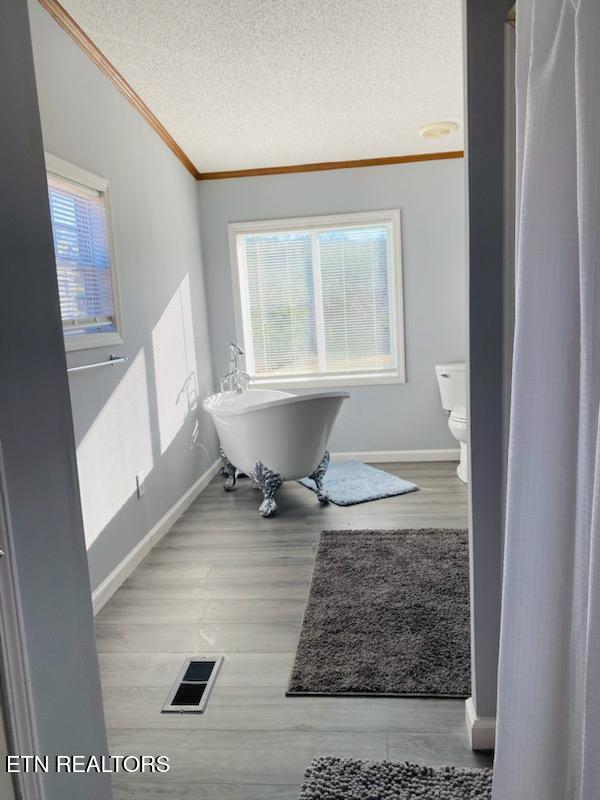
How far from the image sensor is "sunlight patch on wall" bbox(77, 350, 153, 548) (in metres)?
2.73

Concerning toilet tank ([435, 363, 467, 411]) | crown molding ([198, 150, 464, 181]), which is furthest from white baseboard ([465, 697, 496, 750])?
crown molding ([198, 150, 464, 181])

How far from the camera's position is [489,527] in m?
1.66

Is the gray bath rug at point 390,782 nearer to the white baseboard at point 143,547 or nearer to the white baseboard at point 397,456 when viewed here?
the white baseboard at point 143,547

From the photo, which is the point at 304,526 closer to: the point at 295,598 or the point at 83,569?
the point at 295,598

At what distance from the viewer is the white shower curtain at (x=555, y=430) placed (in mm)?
830

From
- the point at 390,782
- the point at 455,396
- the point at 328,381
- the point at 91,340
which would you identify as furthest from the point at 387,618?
the point at 328,381

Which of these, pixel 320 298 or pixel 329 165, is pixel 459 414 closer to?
pixel 320 298

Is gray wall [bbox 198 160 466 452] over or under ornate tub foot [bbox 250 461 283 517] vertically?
over

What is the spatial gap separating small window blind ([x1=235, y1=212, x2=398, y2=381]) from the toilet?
0.47m

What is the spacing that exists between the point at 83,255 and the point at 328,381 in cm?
263

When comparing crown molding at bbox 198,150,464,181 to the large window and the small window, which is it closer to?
the large window

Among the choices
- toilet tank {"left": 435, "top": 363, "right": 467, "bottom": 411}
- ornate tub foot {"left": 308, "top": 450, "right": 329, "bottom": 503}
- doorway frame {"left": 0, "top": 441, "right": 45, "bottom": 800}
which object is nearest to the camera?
doorway frame {"left": 0, "top": 441, "right": 45, "bottom": 800}

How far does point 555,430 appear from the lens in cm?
96

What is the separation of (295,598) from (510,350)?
168 cm
